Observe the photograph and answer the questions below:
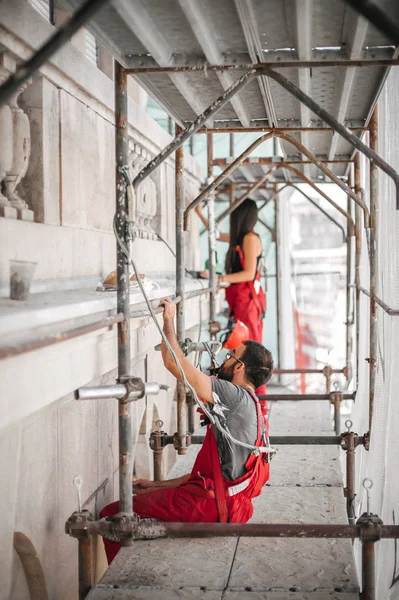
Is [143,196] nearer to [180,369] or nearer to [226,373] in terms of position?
[226,373]

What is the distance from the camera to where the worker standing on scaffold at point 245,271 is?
7797 mm

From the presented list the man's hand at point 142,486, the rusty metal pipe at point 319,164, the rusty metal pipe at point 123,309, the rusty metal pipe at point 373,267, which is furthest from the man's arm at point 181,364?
the rusty metal pipe at point 319,164

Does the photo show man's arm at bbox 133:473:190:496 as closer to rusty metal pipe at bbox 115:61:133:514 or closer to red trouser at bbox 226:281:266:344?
rusty metal pipe at bbox 115:61:133:514

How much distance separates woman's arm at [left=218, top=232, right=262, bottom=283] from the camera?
7.78 metres

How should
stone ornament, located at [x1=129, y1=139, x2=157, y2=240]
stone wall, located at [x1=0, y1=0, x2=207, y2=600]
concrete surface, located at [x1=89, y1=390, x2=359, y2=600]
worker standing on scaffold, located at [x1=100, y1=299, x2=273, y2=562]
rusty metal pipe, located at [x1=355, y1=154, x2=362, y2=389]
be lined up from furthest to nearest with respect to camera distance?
1. rusty metal pipe, located at [x1=355, y1=154, x2=362, y2=389]
2. stone ornament, located at [x1=129, y1=139, x2=157, y2=240]
3. worker standing on scaffold, located at [x1=100, y1=299, x2=273, y2=562]
4. concrete surface, located at [x1=89, y1=390, x2=359, y2=600]
5. stone wall, located at [x1=0, y1=0, x2=207, y2=600]

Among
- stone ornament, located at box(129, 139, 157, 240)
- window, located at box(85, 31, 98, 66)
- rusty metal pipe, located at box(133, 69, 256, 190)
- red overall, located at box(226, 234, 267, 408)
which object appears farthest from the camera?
red overall, located at box(226, 234, 267, 408)

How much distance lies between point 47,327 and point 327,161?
5.43 metres

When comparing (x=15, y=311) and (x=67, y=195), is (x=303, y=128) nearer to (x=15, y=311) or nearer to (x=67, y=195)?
(x=67, y=195)

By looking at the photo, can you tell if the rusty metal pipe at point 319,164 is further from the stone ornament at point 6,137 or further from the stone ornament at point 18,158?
the stone ornament at point 6,137

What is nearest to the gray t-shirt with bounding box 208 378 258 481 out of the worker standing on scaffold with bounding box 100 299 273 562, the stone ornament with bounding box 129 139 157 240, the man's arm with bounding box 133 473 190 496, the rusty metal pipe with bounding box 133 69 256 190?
the worker standing on scaffold with bounding box 100 299 273 562

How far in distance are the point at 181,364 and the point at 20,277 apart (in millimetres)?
1375

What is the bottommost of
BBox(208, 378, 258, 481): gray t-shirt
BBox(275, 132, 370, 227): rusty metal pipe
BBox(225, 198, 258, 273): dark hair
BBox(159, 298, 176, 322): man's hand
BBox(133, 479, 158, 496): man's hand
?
BBox(133, 479, 158, 496): man's hand

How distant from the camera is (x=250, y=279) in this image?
7.81 metres

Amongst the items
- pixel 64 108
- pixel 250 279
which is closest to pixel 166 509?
pixel 64 108
